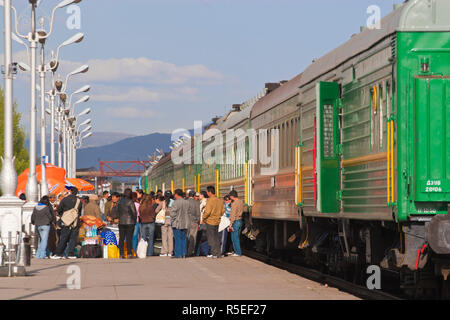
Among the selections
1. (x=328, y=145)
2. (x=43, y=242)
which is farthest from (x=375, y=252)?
(x=43, y=242)

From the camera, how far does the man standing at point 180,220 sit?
2620 cm

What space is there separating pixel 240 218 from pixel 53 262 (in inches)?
192

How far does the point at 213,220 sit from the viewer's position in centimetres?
2647

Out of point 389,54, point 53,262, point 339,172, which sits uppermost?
point 389,54

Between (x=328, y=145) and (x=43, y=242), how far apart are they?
12.4 metres

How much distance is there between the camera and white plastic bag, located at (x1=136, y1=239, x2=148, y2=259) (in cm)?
2712

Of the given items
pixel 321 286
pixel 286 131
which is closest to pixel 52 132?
pixel 286 131

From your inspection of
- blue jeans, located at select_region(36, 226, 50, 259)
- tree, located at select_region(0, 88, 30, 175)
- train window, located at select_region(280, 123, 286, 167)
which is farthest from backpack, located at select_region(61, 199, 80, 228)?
tree, located at select_region(0, 88, 30, 175)

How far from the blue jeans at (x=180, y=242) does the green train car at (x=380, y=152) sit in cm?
651

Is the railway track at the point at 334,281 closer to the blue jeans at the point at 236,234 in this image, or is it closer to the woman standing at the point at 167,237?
the blue jeans at the point at 236,234

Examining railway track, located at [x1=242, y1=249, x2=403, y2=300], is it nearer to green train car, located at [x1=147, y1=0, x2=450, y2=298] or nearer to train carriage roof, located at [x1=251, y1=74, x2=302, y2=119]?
green train car, located at [x1=147, y1=0, x2=450, y2=298]
